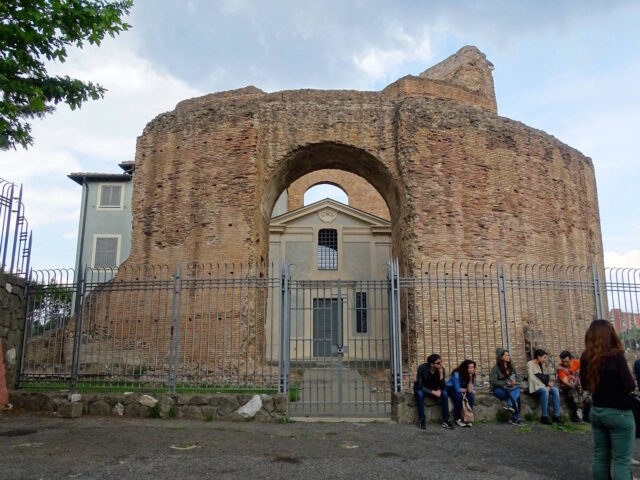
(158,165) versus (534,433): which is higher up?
(158,165)

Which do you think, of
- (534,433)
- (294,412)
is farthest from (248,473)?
(534,433)

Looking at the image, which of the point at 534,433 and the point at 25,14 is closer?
the point at 25,14

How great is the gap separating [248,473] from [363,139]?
29.2 feet

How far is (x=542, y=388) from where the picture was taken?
7.36m

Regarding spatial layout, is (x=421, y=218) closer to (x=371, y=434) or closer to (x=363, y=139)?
(x=363, y=139)

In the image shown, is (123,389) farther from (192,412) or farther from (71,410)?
(192,412)

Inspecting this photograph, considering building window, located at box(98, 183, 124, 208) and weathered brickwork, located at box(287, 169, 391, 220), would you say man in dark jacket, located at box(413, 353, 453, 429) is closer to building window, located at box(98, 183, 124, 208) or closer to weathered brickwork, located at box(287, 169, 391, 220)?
weathered brickwork, located at box(287, 169, 391, 220)

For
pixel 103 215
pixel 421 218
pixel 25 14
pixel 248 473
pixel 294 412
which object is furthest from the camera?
pixel 103 215

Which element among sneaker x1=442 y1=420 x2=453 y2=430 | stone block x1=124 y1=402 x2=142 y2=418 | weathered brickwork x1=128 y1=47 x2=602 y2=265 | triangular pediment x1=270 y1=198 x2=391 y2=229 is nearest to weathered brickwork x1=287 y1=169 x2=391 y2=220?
triangular pediment x1=270 y1=198 x2=391 y2=229

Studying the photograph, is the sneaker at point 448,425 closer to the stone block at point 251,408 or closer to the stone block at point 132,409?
the stone block at point 251,408

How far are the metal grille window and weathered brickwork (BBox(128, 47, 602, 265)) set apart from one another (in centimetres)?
1185

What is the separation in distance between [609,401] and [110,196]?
77.2 ft

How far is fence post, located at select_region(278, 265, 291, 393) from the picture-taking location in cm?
757

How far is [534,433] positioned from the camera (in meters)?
6.68
